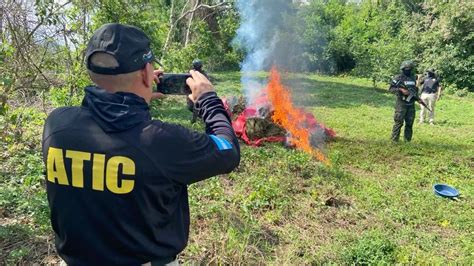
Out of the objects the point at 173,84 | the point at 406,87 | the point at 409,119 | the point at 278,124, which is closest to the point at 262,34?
the point at 278,124

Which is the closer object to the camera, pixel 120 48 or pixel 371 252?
pixel 120 48

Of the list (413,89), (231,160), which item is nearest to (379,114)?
(413,89)

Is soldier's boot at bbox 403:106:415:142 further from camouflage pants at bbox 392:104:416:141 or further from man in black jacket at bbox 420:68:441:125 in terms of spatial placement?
man in black jacket at bbox 420:68:441:125

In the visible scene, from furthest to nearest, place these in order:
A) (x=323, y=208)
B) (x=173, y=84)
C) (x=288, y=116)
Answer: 1. (x=288, y=116)
2. (x=323, y=208)
3. (x=173, y=84)

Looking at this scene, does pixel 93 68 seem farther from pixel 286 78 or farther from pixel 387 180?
pixel 286 78

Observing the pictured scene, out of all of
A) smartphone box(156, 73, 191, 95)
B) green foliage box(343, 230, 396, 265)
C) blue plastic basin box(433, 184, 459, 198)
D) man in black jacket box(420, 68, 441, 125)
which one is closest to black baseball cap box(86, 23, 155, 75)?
smartphone box(156, 73, 191, 95)

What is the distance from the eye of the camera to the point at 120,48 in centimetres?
145

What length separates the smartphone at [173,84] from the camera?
1.98 meters

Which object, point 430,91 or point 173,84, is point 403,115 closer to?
point 430,91

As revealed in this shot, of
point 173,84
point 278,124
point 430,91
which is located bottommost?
point 278,124

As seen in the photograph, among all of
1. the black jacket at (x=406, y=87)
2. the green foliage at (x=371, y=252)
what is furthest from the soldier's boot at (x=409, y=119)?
the green foliage at (x=371, y=252)

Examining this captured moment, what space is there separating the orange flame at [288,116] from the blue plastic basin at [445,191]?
183 cm

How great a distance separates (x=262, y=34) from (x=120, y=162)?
970cm

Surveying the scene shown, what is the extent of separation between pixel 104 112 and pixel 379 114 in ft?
42.1
